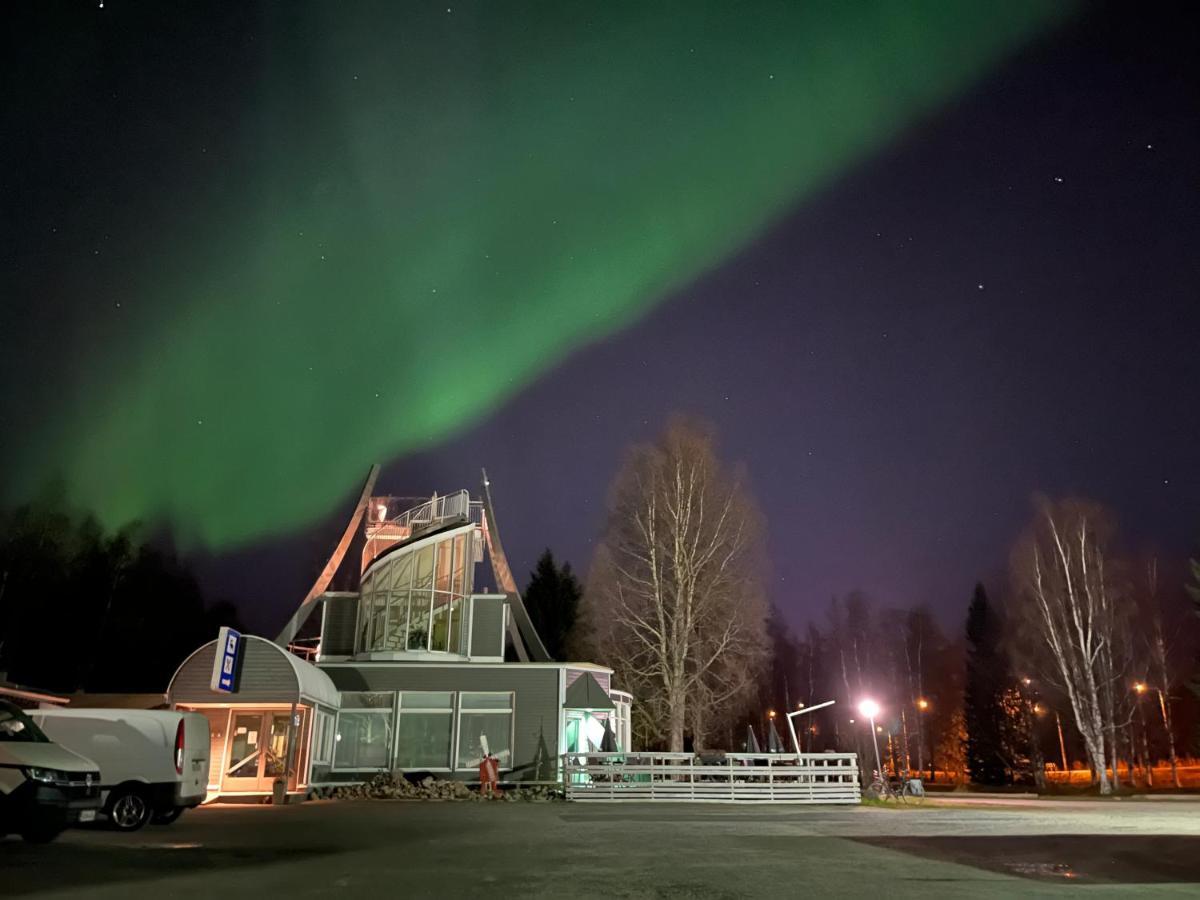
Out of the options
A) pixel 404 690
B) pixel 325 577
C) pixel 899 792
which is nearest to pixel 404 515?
pixel 325 577

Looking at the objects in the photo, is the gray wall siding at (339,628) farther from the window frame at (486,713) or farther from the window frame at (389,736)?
the window frame at (486,713)

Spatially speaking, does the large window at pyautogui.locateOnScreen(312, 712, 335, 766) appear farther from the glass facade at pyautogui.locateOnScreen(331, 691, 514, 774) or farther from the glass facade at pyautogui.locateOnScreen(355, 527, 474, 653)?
the glass facade at pyautogui.locateOnScreen(355, 527, 474, 653)

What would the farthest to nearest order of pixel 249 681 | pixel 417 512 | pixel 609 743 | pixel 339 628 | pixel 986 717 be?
1. pixel 986 717
2. pixel 417 512
3. pixel 339 628
4. pixel 609 743
5. pixel 249 681

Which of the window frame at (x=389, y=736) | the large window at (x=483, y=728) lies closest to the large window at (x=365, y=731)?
the window frame at (x=389, y=736)

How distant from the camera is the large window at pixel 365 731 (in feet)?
83.3

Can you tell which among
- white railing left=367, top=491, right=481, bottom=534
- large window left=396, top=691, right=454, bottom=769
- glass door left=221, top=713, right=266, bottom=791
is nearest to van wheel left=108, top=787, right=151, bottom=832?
glass door left=221, top=713, right=266, bottom=791

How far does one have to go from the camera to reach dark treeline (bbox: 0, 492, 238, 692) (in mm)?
43125

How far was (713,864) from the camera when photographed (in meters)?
8.06

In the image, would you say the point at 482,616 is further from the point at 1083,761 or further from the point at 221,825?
the point at 1083,761

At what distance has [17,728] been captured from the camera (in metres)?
10.4

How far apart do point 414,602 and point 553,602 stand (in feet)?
106

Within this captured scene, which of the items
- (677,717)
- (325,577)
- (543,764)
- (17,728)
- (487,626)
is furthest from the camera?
(325,577)

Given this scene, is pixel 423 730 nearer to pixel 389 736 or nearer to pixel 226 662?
pixel 389 736

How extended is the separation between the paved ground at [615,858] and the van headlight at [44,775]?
711mm
